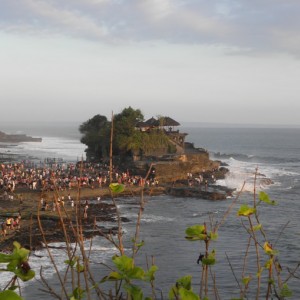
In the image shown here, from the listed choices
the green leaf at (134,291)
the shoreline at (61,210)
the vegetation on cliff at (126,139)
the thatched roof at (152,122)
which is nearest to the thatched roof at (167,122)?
the thatched roof at (152,122)

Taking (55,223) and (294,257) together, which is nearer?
(294,257)

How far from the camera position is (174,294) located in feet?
9.59

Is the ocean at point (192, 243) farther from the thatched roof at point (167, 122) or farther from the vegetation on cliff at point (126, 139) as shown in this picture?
the thatched roof at point (167, 122)

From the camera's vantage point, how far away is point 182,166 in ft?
178

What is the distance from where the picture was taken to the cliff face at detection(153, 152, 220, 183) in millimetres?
50844

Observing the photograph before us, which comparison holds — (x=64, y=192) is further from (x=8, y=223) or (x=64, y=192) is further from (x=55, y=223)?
(x=8, y=223)

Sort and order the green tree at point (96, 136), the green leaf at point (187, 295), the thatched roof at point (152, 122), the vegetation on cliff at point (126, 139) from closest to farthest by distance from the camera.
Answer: the green leaf at point (187, 295) → the vegetation on cliff at point (126, 139) → the green tree at point (96, 136) → the thatched roof at point (152, 122)

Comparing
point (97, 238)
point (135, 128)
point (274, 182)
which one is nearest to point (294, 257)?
point (97, 238)

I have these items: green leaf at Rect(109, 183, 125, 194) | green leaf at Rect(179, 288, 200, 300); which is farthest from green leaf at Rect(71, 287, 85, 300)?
green leaf at Rect(179, 288, 200, 300)

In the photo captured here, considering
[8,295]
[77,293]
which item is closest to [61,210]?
[77,293]

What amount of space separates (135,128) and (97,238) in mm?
32259

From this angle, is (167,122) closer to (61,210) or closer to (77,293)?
(61,210)

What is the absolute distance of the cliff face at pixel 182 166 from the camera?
50.8 meters

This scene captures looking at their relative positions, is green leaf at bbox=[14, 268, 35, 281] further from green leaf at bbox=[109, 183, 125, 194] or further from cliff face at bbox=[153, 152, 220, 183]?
cliff face at bbox=[153, 152, 220, 183]
